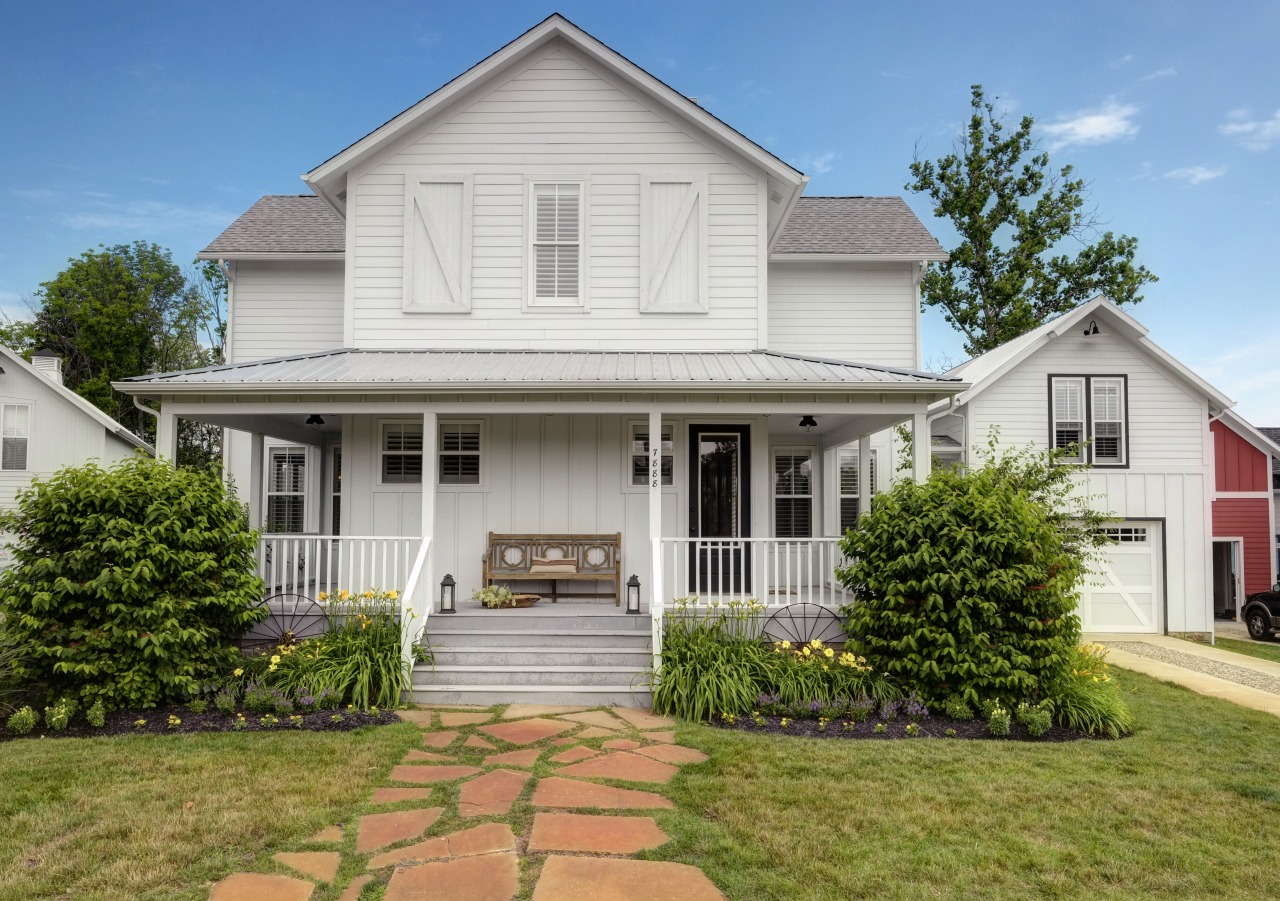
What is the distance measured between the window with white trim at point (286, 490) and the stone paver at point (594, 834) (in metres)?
9.43

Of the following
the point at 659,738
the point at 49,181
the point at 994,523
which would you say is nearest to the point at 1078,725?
the point at 994,523

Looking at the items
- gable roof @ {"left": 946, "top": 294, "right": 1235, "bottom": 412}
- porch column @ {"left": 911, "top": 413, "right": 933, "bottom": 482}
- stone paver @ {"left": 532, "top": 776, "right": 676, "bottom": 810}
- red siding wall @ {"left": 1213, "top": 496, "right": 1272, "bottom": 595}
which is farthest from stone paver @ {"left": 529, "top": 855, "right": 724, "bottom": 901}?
red siding wall @ {"left": 1213, "top": 496, "right": 1272, "bottom": 595}

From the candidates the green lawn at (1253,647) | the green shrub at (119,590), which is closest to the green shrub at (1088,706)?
the green shrub at (119,590)

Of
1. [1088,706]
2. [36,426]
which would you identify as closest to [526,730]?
[1088,706]

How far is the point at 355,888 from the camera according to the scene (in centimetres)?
372

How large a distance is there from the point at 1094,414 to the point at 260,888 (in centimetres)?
1514

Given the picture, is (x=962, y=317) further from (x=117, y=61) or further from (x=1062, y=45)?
(x=117, y=61)

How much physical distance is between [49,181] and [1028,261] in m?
35.6

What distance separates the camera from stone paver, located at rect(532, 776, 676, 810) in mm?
4836

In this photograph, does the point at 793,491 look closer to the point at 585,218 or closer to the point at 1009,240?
the point at 585,218

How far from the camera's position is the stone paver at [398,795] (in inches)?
194

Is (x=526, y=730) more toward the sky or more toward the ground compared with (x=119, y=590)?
more toward the ground

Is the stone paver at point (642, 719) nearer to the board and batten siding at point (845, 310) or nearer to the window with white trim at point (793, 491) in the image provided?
the window with white trim at point (793, 491)

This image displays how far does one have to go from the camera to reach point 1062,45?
67.5 ft
